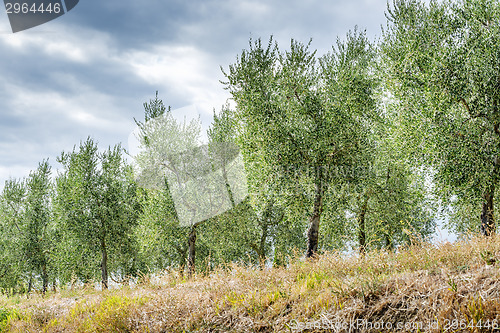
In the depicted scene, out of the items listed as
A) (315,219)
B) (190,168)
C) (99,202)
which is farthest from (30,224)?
(315,219)

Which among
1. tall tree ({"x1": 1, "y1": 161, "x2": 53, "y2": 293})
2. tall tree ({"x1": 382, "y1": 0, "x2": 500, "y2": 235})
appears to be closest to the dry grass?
tall tree ({"x1": 382, "y1": 0, "x2": 500, "y2": 235})

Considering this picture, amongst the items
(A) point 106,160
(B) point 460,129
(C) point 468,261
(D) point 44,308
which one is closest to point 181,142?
(A) point 106,160

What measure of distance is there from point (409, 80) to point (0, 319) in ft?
62.7

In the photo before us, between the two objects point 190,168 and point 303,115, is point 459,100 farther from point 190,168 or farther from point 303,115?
point 190,168

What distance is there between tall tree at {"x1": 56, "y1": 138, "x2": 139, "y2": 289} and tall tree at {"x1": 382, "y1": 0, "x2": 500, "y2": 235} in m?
21.7

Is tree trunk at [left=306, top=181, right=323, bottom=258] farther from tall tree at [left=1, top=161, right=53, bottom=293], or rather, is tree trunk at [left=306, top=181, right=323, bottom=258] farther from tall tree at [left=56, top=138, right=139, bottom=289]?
Answer: tall tree at [left=1, top=161, right=53, bottom=293]

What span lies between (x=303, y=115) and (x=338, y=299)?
11287 millimetres

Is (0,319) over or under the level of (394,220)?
under

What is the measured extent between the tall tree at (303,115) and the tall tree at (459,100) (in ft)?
8.75

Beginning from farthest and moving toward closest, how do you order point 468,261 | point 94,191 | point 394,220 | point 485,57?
1. point 94,191
2. point 394,220
3. point 485,57
4. point 468,261

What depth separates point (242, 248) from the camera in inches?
1016

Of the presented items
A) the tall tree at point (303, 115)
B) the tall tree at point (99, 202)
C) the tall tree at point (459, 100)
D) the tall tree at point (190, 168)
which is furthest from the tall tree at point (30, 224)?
the tall tree at point (459, 100)

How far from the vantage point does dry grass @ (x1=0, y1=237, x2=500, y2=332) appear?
498 centimetres

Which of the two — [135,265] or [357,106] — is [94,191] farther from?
[357,106]
